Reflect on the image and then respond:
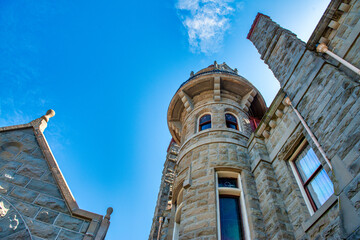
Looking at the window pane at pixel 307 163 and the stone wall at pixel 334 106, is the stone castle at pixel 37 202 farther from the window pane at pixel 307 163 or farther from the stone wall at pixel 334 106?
the window pane at pixel 307 163

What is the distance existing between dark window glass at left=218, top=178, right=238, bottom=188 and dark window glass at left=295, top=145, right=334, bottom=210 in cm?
216

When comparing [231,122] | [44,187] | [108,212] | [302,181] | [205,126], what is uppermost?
[231,122]

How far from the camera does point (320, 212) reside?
490cm

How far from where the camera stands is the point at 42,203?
15.7 ft

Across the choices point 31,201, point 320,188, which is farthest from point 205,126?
point 31,201

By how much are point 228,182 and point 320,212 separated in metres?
3.42

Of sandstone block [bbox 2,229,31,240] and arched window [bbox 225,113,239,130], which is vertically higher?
arched window [bbox 225,113,239,130]

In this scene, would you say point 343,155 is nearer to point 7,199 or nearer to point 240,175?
point 240,175

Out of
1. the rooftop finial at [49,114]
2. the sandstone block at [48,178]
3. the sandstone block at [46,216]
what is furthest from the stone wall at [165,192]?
the sandstone block at [46,216]

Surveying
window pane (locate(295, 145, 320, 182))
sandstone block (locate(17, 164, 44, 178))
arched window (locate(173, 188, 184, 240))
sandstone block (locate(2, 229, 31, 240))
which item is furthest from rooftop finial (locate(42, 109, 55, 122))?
window pane (locate(295, 145, 320, 182))

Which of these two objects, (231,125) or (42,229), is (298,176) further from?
(42,229)

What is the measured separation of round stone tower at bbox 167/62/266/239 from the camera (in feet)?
21.6

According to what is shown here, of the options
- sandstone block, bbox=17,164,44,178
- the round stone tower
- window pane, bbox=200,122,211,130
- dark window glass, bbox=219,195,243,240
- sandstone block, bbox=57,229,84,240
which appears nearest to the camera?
sandstone block, bbox=57,229,84,240

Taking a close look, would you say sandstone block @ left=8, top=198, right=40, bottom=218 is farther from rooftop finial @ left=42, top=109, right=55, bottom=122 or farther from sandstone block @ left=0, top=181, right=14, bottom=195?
rooftop finial @ left=42, top=109, right=55, bottom=122
